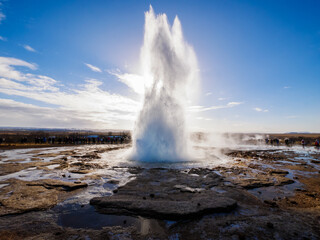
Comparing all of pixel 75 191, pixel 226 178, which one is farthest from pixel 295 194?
pixel 75 191

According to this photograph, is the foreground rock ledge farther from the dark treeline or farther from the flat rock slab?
the dark treeline

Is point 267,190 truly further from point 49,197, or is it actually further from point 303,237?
point 49,197

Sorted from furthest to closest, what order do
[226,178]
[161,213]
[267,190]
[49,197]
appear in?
[226,178] < [267,190] < [49,197] < [161,213]

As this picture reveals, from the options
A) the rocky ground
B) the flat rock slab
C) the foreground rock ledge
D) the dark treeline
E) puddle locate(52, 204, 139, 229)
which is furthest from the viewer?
the dark treeline

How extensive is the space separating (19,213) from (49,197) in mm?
1446

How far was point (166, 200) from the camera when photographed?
6.50 meters

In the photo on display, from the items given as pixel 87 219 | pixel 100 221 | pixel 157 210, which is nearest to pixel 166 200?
pixel 157 210

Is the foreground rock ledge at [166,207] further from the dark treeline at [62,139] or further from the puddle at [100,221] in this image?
the dark treeline at [62,139]

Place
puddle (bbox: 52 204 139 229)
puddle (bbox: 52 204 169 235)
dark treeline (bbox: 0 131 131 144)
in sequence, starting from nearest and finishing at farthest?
1. puddle (bbox: 52 204 169 235)
2. puddle (bbox: 52 204 139 229)
3. dark treeline (bbox: 0 131 131 144)

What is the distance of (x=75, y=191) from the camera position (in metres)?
7.68

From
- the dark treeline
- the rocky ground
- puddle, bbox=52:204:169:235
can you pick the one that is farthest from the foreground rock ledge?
the dark treeline

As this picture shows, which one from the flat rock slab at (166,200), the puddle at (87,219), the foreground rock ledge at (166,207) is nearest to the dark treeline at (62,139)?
the flat rock slab at (166,200)

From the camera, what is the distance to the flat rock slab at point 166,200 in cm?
542

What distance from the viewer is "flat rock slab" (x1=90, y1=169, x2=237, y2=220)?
5.42 metres
